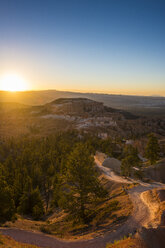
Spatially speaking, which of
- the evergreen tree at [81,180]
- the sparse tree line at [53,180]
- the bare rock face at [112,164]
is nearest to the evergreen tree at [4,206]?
the sparse tree line at [53,180]

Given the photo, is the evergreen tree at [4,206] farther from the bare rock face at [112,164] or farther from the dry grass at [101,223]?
the bare rock face at [112,164]

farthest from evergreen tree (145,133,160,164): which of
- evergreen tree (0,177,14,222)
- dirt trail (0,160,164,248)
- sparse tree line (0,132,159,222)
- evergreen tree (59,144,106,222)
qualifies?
evergreen tree (0,177,14,222)

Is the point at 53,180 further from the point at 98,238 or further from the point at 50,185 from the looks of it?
the point at 98,238

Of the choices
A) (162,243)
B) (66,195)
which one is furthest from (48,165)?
(162,243)

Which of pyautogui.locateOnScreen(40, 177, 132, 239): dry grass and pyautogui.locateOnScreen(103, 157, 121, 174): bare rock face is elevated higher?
pyautogui.locateOnScreen(40, 177, 132, 239): dry grass

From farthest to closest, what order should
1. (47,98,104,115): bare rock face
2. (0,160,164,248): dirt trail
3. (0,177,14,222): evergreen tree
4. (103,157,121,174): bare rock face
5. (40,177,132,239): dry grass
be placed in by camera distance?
(47,98,104,115): bare rock face → (103,157,121,174): bare rock face → (0,177,14,222): evergreen tree → (40,177,132,239): dry grass → (0,160,164,248): dirt trail

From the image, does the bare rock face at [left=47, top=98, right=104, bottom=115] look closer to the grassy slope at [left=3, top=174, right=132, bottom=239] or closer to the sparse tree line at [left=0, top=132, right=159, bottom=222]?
the sparse tree line at [left=0, top=132, right=159, bottom=222]

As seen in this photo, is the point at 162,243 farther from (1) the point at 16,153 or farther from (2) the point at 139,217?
(1) the point at 16,153

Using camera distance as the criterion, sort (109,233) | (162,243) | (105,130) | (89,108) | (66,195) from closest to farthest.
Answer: (162,243)
(109,233)
(66,195)
(105,130)
(89,108)

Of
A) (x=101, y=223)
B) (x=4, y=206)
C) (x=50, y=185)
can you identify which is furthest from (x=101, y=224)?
(x=50, y=185)
